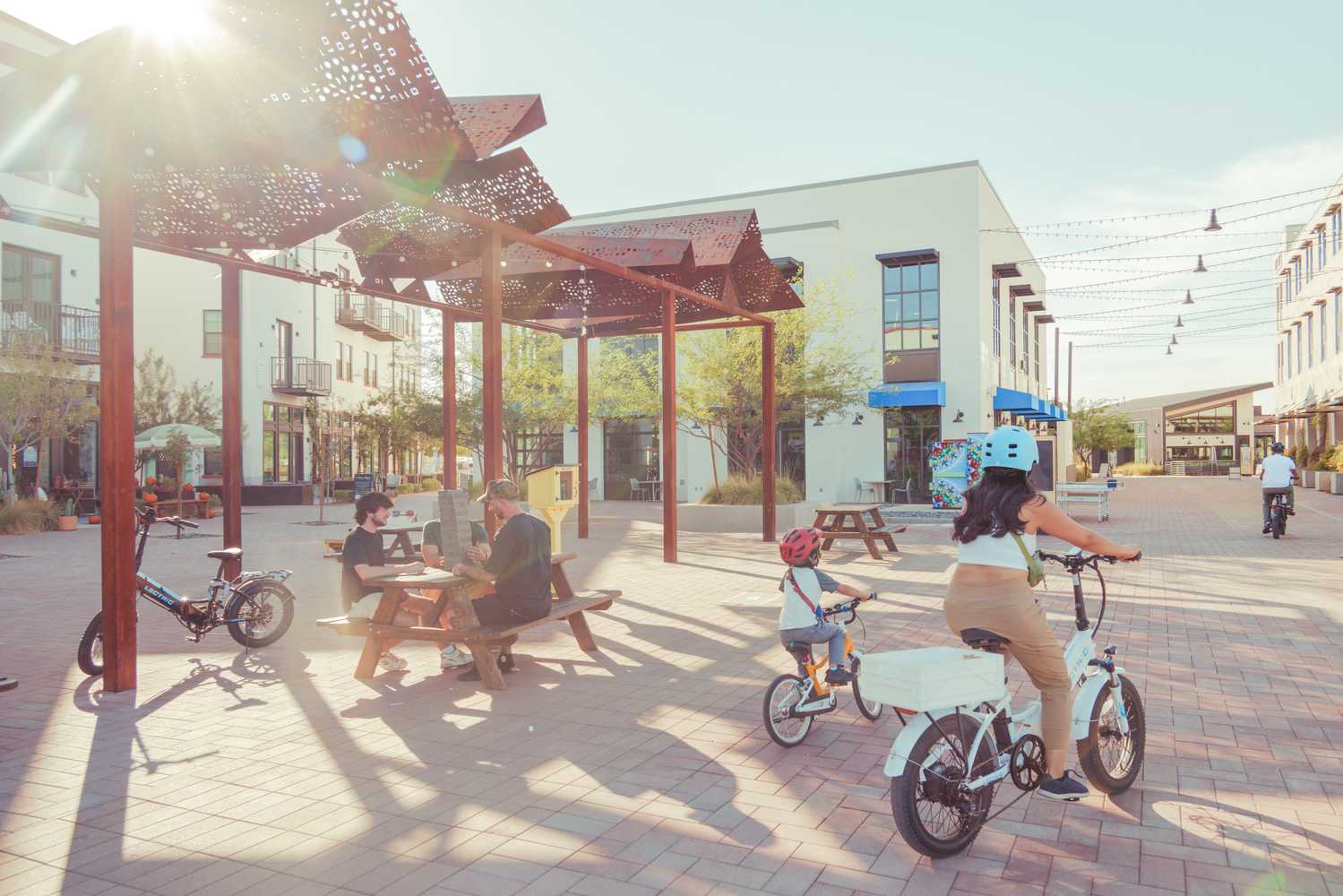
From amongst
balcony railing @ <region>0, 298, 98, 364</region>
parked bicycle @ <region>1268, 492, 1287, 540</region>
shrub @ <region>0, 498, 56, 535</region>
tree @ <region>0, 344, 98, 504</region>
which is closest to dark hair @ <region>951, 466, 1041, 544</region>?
parked bicycle @ <region>1268, 492, 1287, 540</region>

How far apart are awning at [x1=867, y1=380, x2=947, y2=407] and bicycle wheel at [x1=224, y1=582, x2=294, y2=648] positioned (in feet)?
75.1

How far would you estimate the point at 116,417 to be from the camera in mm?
5918

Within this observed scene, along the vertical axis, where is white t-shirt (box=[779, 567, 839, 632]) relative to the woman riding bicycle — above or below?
below

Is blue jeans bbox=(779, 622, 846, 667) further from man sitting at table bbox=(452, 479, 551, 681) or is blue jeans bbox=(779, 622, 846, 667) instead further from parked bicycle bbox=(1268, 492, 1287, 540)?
parked bicycle bbox=(1268, 492, 1287, 540)

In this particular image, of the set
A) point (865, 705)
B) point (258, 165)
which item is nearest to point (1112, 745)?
point (865, 705)

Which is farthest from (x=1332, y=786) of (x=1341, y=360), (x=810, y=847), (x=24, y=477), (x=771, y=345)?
(x=1341, y=360)

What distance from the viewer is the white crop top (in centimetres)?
362

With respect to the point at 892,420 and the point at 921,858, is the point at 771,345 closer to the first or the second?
the point at 921,858

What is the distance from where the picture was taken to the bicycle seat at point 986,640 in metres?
3.67

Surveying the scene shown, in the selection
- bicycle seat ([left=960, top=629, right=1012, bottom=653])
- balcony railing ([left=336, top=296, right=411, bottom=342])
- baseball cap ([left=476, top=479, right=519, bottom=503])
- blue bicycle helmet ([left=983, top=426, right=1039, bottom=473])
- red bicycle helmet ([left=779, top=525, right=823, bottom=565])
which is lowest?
bicycle seat ([left=960, top=629, right=1012, bottom=653])

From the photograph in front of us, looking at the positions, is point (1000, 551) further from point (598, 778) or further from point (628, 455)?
point (628, 455)

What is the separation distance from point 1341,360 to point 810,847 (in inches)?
1613

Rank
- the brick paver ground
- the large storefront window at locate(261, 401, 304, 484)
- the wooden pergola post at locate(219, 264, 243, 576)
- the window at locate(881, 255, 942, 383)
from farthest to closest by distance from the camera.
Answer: the large storefront window at locate(261, 401, 304, 484) → the window at locate(881, 255, 942, 383) → the wooden pergola post at locate(219, 264, 243, 576) → the brick paver ground

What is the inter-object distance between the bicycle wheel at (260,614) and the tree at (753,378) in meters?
14.9
